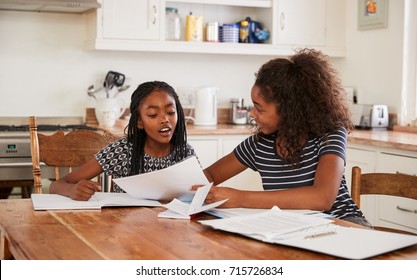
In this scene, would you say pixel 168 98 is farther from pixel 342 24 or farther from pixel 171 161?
pixel 342 24

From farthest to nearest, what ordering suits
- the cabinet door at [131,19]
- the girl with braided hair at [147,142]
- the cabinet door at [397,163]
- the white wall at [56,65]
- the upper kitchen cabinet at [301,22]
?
the upper kitchen cabinet at [301,22] < the white wall at [56,65] < the cabinet door at [131,19] < the cabinet door at [397,163] < the girl with braided hair at [147,142]

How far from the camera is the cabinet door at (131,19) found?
3982 millimetres

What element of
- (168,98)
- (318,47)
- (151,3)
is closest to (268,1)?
(318,47)

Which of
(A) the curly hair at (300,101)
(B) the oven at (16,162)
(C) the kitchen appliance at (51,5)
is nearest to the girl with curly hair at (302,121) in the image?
(A) the curly hair at (300,101)

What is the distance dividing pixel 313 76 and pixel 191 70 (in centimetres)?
244

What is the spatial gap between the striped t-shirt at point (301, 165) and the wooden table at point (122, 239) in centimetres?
42

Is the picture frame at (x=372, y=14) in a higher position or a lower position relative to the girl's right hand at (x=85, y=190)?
higher

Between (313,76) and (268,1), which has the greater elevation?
(268,1)

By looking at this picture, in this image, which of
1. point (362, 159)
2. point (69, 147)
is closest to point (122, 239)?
point (69, 147)

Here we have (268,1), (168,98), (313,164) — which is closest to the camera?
(313,164)

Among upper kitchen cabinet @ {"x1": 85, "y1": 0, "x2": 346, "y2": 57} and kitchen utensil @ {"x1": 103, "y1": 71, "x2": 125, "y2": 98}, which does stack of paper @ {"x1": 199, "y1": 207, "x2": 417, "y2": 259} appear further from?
kitchen utensil @ {"x1": 103, "y1": 71, "x2": 125, "y2": 98}

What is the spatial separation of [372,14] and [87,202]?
289cm

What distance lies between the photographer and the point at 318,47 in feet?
14.7

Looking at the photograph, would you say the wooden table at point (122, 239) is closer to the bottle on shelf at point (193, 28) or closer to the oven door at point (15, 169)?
the oven door at point (15, 169)
